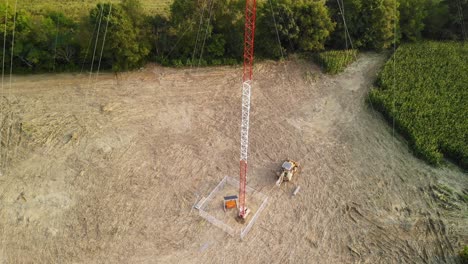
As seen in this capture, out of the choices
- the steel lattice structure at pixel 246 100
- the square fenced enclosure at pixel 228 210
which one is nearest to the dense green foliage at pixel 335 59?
the steel lattice structure at pixel 246 100

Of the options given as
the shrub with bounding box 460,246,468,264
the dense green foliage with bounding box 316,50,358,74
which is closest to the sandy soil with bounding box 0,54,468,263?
the shrub with bounding box 460,246,468,264

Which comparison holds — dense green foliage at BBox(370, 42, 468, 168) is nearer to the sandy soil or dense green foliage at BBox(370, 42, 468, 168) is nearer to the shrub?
the sandy soil

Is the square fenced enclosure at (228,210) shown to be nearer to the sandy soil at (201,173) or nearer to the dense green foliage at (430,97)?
the sandy soil at (201,173)

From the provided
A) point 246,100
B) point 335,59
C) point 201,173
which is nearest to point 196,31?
point 335,59

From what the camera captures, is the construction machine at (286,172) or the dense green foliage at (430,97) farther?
the dense green foliage at (430,97)

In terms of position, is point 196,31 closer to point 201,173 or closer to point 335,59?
point 335,59

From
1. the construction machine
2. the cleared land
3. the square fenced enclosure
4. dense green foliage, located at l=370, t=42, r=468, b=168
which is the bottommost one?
the square fenced enclosure
